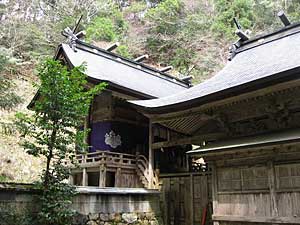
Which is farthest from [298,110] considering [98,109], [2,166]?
[2,166]

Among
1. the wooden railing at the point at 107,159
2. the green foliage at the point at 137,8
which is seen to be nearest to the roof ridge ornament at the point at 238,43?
the wooden railing at the point at 107,159

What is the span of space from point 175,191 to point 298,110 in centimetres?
425

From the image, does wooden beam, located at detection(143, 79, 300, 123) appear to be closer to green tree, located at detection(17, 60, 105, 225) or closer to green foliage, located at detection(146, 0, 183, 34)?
green tree, located at detection(17, 60, 105, 225)

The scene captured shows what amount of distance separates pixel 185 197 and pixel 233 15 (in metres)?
20.2

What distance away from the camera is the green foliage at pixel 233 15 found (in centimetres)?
2508

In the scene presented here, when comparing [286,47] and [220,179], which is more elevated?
[286,47]

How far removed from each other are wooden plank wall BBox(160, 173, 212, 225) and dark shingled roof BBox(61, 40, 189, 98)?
122 inches

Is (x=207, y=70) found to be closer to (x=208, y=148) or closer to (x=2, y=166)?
(x=2, y=166)

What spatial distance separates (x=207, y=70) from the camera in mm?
24375

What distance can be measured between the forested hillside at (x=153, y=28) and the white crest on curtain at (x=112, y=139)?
1216cm

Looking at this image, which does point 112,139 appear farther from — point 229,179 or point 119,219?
point 229,179

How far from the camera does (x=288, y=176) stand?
6492 mm

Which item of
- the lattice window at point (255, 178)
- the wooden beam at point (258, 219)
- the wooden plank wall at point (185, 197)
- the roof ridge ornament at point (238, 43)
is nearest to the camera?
the wooden beam at point (258, 219)

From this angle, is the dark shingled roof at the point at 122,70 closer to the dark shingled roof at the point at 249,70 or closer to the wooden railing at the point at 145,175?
the dark shingled roof at the point at 249,70
